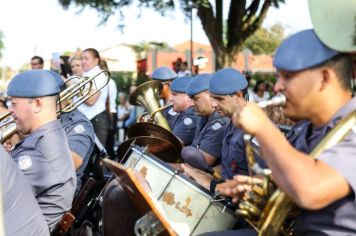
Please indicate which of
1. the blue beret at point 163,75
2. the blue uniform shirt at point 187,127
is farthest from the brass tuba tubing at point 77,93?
the blue beret at point 163,75

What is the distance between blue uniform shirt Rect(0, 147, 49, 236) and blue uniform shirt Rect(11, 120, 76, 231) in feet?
1.13

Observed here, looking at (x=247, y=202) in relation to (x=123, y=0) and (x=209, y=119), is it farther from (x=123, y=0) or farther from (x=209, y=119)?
(x=123, y=0)

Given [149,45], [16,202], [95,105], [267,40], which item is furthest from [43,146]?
[267,40]

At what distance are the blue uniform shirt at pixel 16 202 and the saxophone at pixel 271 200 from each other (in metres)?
1.09

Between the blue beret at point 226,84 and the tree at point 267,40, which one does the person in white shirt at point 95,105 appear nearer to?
the blue beret at point 226,84

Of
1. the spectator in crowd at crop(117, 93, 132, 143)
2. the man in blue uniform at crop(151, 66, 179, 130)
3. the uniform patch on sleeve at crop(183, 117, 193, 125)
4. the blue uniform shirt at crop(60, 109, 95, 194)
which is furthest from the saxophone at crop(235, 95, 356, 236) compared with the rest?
the spectator in crowd at crop(117, 93, 132, 143)

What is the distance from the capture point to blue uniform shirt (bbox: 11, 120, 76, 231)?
3.08 metres

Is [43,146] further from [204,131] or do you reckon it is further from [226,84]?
[204,131]

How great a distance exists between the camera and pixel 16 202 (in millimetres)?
2619

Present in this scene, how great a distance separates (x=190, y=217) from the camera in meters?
Result: 2.80

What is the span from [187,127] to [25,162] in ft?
8.28

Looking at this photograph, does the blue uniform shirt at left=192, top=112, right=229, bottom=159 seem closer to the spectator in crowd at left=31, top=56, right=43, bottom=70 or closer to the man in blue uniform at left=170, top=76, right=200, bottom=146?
the man in blue uniform at left=170, top=76, right=200, bottom=146

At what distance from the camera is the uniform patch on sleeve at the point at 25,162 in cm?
306

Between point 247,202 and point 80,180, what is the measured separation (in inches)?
90.6
